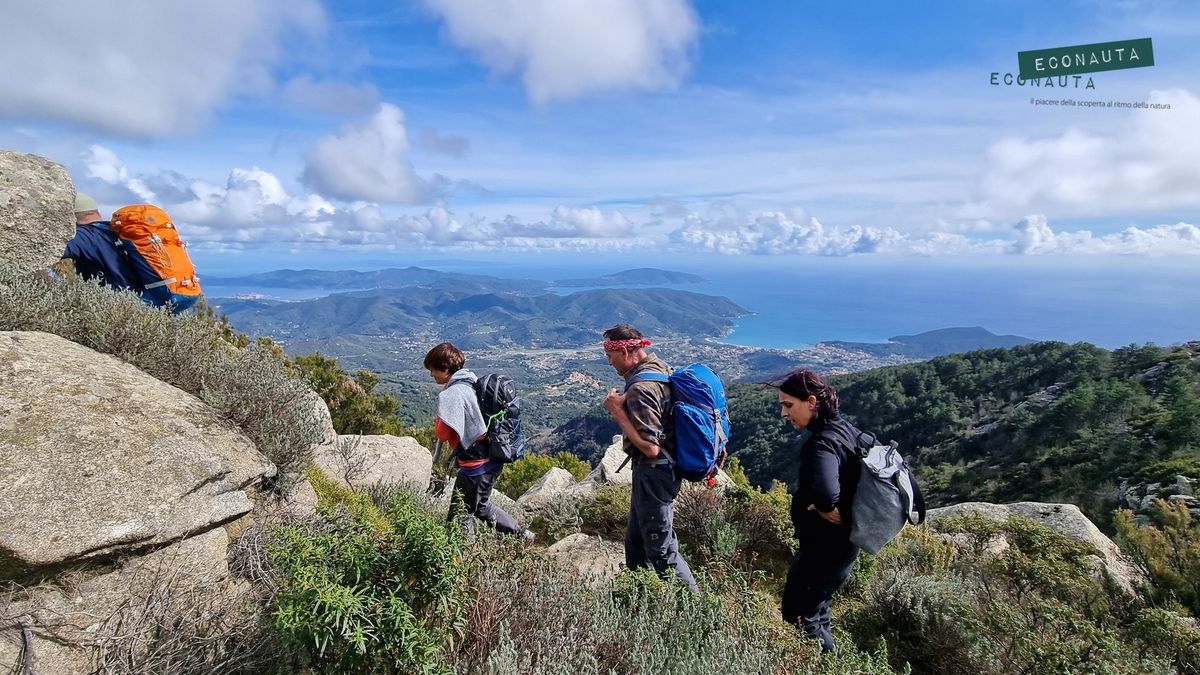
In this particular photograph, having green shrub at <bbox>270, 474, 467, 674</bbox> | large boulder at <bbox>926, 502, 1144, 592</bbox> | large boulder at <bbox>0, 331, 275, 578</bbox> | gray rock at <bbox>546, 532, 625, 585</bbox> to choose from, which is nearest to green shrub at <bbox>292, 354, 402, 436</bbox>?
gray rock at <bbox>546, 532, 625, 585</bbox>

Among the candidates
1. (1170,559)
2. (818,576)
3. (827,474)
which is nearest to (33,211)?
(827,474)

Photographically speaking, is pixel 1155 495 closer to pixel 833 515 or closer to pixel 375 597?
pixel 833 515

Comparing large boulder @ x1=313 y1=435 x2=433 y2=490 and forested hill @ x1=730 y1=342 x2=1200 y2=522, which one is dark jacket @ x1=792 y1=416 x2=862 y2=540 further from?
forested hill @ x1=730 y1=342 x2=1200 y2=522

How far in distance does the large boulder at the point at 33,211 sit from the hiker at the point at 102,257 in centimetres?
18

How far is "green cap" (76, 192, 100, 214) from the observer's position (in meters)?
5.60

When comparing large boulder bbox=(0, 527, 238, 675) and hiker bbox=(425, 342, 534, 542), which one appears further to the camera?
hiker bbox=(425, 342, 534, 542)

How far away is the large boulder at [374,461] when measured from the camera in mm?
5406

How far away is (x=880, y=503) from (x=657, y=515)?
59.3 inches

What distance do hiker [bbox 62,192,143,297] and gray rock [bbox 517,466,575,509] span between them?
17.5 ft

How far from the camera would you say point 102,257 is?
204 inches

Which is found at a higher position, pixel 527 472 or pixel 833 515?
pixel 833 515

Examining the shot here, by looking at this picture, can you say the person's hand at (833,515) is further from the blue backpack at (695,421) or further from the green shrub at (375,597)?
the green shrub at (375,597)

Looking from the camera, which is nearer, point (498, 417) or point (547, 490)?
point (498, 417)

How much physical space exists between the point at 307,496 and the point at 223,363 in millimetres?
1304
